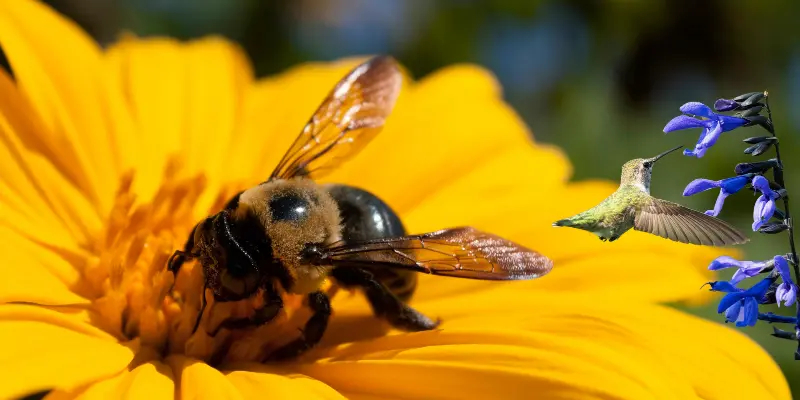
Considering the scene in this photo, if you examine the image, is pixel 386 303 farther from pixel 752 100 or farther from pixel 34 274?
pixel 752 100

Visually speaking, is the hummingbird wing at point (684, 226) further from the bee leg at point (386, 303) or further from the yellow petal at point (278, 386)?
the bee leg at point (386, 303)


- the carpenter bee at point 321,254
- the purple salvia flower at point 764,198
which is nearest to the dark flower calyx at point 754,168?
the purple salvia flower at point 764,198

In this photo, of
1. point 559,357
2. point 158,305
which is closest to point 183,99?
point 158,305

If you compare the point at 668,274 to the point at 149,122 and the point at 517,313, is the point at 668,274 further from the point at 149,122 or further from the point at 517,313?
the point at 149,122

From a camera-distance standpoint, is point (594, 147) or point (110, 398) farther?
point (594, 147)

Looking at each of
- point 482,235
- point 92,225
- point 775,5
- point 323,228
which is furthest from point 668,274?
point 775,5

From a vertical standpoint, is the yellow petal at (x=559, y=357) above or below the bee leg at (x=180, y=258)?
below

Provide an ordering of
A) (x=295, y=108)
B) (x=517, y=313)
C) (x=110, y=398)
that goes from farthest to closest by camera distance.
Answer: (x=295, y=108) < (x=517, y=313) < (x=110, y=398)
